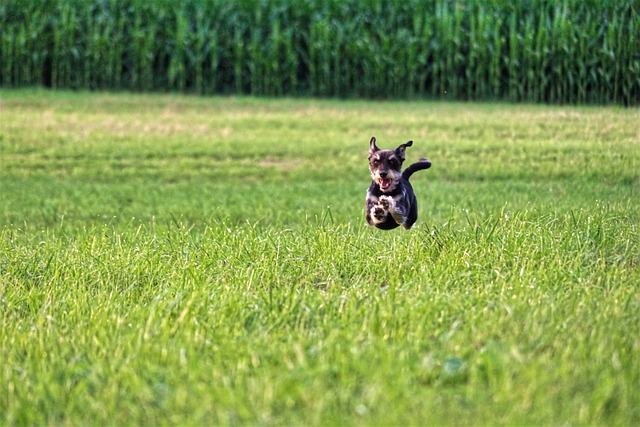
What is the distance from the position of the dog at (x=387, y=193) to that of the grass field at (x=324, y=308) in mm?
469

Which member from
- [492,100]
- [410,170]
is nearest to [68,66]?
[492,100]

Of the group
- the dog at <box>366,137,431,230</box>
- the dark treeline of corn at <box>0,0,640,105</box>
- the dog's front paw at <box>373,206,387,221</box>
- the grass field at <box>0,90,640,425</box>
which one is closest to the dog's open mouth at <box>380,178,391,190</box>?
the dog at <box>366,137,431,230</box>

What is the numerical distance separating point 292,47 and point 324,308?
49.3 ft

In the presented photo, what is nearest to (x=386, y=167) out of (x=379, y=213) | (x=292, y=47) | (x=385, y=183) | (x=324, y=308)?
(x=385, y=183)

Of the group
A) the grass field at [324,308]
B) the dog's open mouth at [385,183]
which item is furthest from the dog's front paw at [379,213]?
the grass field at [324,308]

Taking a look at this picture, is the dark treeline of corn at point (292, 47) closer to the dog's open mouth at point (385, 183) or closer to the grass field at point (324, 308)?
the grass field at point (324, 308)

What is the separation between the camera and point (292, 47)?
19.9 metres

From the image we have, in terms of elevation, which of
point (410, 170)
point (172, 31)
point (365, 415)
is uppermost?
point (172, 31)

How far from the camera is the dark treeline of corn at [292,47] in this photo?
1847 centimetres

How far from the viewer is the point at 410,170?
17.8ft

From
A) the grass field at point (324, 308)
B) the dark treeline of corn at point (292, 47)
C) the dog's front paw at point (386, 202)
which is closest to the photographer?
the grass field at point (324, 308)

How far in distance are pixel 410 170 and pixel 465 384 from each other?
1.47 meters

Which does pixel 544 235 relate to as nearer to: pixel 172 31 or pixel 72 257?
pixel 72 257

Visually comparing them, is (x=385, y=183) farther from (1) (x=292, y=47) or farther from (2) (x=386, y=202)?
(1) (x=292, y=47)
